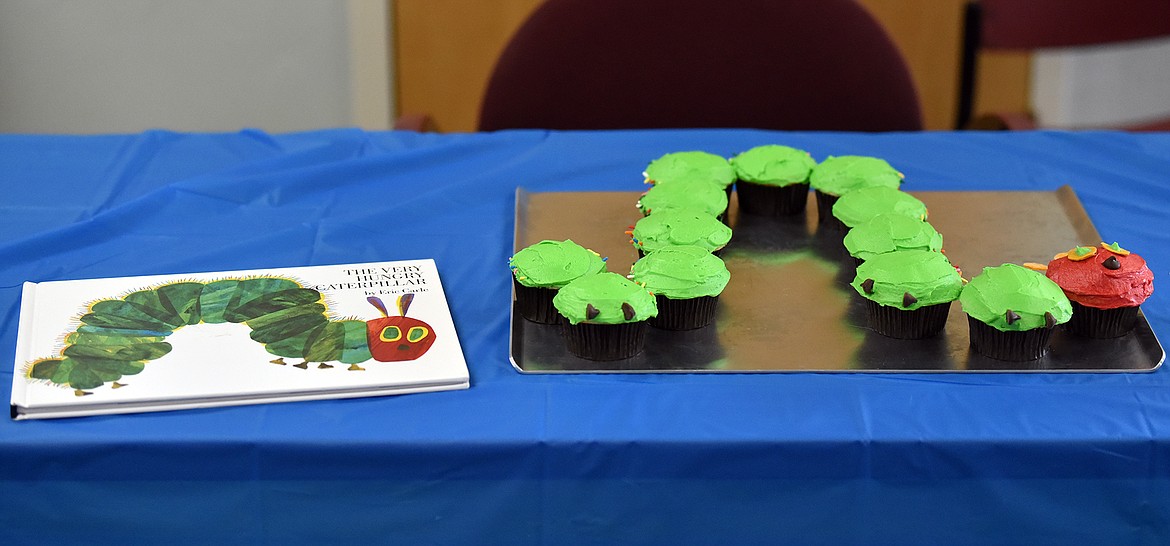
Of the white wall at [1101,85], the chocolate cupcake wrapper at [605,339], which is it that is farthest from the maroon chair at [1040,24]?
the chocolate cupcake wrapper at [605,339]

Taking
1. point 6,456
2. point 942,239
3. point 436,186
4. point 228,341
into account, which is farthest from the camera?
point 436,186

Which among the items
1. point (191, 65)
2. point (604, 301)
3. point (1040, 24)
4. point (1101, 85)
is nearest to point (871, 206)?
point (604, 301)

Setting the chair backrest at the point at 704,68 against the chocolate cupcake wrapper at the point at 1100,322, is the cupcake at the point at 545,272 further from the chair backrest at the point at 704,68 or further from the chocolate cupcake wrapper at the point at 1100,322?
the chair backrest at the point at 704,68

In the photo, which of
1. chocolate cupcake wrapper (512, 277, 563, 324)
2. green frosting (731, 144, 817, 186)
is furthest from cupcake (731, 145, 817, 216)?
chocolate cupcake wrapper (512, 277, 563, 324)

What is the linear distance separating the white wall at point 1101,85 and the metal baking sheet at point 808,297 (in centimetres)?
213

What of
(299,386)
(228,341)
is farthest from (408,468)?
(228,341)

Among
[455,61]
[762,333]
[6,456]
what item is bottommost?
[6,456]

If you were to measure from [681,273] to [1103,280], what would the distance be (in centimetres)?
35

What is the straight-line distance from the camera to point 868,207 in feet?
3.88

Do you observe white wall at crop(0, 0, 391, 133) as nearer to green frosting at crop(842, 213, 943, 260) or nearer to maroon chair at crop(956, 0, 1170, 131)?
maroon chair at crop(956, 0, 1170, 131)

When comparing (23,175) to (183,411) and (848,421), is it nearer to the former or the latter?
(183,411)

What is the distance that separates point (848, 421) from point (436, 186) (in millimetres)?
680

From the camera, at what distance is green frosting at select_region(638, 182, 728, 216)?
1.19 meters

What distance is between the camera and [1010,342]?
0.94 m
